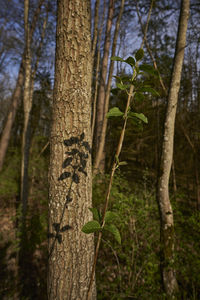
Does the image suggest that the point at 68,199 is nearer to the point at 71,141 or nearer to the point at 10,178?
the point at 71,141

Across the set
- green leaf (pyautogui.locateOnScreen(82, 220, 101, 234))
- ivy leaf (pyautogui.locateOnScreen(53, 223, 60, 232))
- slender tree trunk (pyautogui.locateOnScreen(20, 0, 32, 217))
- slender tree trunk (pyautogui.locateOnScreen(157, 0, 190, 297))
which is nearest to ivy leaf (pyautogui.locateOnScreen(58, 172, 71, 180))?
ivy leaf (pyautogui.locateOnScreen(53, 223, 60, 232))

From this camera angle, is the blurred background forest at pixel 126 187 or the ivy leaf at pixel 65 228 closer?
the ivy leaf at pixel 65 228

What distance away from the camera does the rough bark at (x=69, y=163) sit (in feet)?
3.76

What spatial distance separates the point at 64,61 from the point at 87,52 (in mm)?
203

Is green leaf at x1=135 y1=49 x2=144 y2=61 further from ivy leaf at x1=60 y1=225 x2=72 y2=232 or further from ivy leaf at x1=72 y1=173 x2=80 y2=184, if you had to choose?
ivy leaf at x1=60 y1=225 x2=72 y2=232

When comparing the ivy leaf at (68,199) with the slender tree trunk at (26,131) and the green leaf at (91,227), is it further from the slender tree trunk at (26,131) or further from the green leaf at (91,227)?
the slender tree trunk at (26,131)

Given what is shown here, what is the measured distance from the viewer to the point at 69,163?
3.78ft

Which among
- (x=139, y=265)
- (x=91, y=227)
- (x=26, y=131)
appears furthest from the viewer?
(x=26, y=131)

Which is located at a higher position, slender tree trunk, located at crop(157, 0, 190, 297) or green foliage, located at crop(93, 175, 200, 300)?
slender tree trunk, located at crop(157, 0, 190, 297)

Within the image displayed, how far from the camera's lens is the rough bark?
115 centimetres

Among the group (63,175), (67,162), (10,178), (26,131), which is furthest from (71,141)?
(10,178)

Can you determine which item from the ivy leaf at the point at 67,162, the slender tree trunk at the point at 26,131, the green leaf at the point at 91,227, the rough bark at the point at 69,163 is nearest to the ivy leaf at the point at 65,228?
the rough bark at the point at 69,163

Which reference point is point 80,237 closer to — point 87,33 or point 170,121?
point 87,33

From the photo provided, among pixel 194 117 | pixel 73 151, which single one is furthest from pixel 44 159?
pixel 194 117
